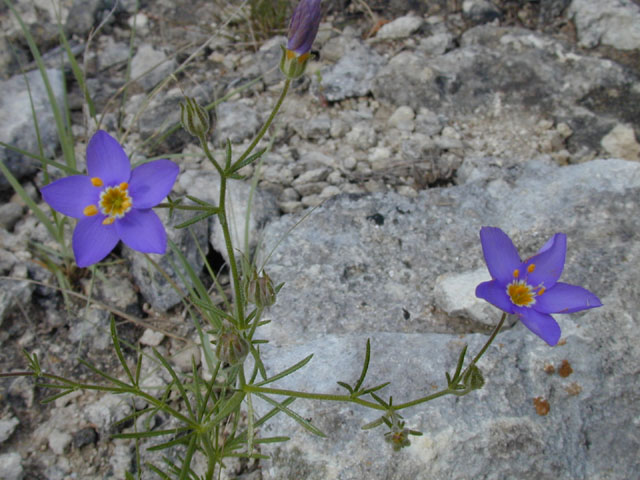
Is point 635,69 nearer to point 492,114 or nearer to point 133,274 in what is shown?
point 492,114

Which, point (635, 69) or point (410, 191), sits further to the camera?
point (635, 69)

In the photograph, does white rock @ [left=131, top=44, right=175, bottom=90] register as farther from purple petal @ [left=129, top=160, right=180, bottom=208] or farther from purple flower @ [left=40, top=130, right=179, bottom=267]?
purple petal @ [left=129, top=160, right=180, bottom=208]

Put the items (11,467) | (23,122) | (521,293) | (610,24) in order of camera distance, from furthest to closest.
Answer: (610,24), (23,122), (11,467), (521,293)

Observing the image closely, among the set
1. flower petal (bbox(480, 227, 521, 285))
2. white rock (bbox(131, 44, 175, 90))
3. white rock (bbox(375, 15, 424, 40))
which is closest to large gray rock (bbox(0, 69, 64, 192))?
white rock (bbox(131, 44, 175, 90))

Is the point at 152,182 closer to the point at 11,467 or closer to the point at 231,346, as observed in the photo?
the point at 231,346

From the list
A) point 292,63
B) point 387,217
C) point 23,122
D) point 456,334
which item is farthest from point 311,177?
point 23,122

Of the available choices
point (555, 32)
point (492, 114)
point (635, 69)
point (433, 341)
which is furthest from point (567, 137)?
point (433, 341)
